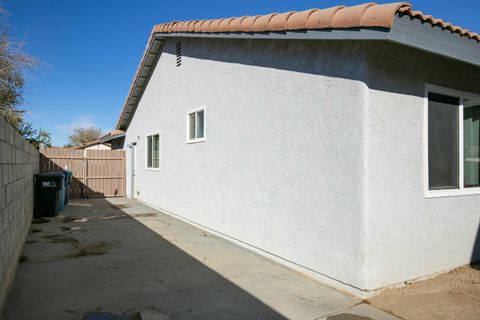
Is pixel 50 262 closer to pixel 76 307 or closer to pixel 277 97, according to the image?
pixel 76 307

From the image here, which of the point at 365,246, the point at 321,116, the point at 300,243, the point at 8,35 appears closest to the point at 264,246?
the point at 300,243

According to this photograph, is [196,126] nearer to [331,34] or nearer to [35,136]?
[331,34]

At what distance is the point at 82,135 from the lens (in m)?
53.2

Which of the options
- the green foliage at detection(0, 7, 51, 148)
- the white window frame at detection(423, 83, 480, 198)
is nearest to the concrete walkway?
the white window frame at detection(423, 83, 480, 198)

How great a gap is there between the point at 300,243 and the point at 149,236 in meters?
3.98

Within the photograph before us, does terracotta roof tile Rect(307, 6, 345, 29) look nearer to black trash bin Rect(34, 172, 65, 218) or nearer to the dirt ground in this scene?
the dirt ground

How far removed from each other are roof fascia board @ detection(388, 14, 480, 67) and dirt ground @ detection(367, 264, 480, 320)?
9.48ft

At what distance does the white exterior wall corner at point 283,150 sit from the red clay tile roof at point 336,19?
1.37 feet

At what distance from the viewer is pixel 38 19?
40.0ft

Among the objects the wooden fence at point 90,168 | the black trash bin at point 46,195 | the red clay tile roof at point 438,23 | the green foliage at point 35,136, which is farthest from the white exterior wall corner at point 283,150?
the green foliage at point 35,136

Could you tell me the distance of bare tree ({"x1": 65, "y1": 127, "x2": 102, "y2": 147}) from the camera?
52531mm

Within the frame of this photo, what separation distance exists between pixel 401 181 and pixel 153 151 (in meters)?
9.92

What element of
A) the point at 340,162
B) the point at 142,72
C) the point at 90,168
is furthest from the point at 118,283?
the point at 90,168

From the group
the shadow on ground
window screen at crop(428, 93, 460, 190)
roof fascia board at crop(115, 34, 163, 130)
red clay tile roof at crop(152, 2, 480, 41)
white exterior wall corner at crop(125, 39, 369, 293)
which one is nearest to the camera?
red clay tile roof at crop(152, 2, 480, 41)
